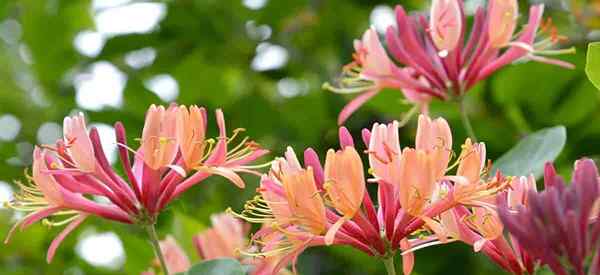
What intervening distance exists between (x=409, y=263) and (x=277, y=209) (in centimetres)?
13

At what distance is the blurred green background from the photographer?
163cm

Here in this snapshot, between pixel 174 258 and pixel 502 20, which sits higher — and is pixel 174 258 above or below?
below

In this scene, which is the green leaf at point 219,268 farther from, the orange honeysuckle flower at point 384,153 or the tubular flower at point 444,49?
the tubular flower at point 444,49

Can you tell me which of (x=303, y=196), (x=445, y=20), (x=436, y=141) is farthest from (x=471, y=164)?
(x=445, y=20)

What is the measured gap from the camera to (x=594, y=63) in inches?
38.7

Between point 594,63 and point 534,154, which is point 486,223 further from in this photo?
point 534,154

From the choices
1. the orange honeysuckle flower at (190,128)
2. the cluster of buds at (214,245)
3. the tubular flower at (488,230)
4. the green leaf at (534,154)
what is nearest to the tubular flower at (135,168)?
the orange honeysuckle flower at (190,128)

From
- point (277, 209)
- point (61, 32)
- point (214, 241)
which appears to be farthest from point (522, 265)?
point (61, 32)

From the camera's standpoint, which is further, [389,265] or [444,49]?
[444,49]

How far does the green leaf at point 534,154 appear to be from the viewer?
1163mm

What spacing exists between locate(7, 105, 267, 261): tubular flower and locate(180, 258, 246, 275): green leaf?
0.27 feet

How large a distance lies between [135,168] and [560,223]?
1.66ft

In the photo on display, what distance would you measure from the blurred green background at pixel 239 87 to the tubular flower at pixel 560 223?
2.49 ft

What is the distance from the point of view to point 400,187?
0.91 m
